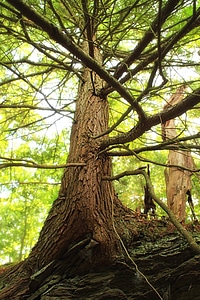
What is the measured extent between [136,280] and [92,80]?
52.7 inches

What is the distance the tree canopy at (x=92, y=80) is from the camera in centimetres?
157

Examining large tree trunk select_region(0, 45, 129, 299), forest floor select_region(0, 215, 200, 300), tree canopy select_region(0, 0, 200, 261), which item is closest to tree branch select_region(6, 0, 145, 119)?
tree canopy select_region(0, 0, 200, 261)

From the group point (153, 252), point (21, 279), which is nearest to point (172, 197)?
point (153, 252)

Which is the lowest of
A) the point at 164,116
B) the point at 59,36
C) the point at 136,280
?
the point at 136,280

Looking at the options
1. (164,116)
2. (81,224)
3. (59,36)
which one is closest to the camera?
(59,36)

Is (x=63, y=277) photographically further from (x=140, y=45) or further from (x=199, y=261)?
(x=140, y=45)

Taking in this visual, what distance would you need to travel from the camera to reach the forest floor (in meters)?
1.76

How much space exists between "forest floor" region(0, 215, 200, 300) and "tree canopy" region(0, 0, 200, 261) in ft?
2.04

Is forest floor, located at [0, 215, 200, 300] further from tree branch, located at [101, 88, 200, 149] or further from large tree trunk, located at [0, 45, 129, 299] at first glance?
tree branch, located at [101, 88, 200, 149]

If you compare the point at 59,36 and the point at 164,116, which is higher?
the point at 59,36

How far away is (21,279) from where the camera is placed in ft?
6.31

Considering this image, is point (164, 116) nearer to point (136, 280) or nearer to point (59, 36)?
point (59, 36)

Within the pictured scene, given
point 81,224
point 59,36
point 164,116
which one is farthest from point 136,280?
point 59,36

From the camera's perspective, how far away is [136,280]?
1834mm
